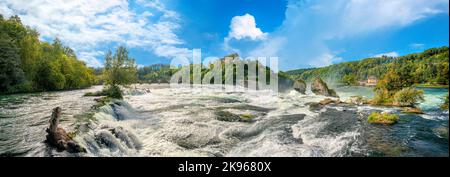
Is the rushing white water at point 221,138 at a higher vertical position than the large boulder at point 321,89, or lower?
lower

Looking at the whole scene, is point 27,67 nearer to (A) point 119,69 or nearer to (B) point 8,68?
(B) point 8,68

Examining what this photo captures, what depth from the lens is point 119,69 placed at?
116 feet

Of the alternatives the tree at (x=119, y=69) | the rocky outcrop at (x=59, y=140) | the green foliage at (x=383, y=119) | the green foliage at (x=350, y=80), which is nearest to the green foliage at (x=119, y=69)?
the tree at (x=119, y=69)

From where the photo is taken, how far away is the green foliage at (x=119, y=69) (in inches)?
1383

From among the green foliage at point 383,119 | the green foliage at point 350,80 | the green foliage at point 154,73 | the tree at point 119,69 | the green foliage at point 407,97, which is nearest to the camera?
the green foliage at point 383,119

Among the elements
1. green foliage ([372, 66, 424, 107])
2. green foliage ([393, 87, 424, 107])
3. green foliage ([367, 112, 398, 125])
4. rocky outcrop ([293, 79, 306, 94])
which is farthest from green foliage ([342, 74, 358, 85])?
green foliage ([367, 112, 398, 125])

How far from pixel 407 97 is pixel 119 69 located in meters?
Answer: 36.9

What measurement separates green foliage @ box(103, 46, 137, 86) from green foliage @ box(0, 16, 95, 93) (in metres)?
17.3

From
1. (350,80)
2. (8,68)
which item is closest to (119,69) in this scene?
(8,68)

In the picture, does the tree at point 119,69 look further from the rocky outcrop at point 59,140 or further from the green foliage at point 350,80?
the green foliage at point 350,80

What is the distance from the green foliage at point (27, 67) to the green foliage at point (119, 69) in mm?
17336
